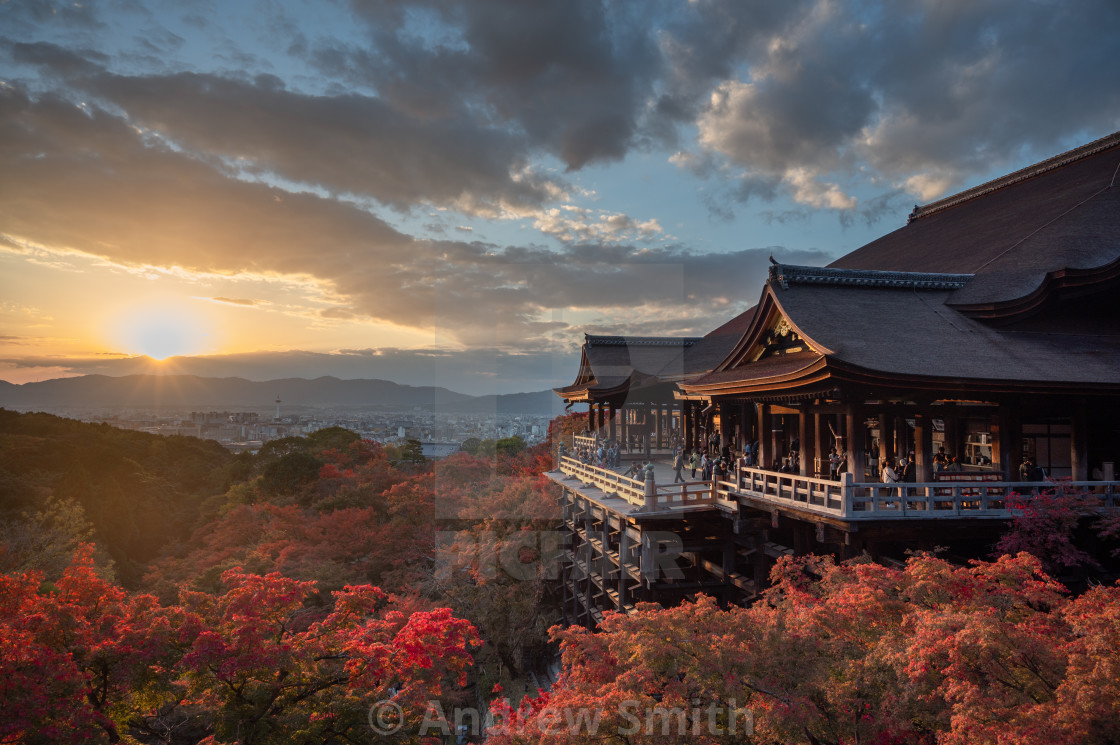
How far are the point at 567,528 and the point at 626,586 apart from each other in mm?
7621

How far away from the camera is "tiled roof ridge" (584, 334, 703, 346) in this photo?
29.5 metres

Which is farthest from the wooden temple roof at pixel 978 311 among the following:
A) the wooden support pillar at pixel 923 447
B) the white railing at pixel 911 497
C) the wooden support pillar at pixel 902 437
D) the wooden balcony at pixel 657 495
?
the wooden support pillar at pixel 902 437

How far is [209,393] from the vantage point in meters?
141

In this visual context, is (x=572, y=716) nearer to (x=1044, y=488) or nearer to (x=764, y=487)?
(x=764, y=487)

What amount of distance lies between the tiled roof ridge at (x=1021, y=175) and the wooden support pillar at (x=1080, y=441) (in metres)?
13.5

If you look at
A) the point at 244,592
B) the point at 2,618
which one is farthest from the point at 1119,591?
the point at 2,618

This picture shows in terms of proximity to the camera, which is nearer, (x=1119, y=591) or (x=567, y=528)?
(x=1119, y=591)

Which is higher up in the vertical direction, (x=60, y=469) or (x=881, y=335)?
(x=881, y=335)

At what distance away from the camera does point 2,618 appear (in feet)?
29.0

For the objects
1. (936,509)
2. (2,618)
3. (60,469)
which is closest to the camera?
(2,618)

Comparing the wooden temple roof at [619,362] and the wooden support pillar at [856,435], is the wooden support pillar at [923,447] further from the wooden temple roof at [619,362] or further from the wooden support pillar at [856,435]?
the wooden temple roof at [619,362]

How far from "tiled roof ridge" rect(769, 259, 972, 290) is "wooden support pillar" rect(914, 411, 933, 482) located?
4472 millimetres

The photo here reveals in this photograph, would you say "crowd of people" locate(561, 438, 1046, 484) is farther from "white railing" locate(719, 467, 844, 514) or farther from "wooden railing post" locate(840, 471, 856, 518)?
"wooden railing post" locate(840, 471, 856, 518)

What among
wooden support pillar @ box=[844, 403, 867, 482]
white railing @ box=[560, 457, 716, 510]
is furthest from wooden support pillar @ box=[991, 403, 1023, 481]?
white railing @ box=[560, 457, 716, 510]
